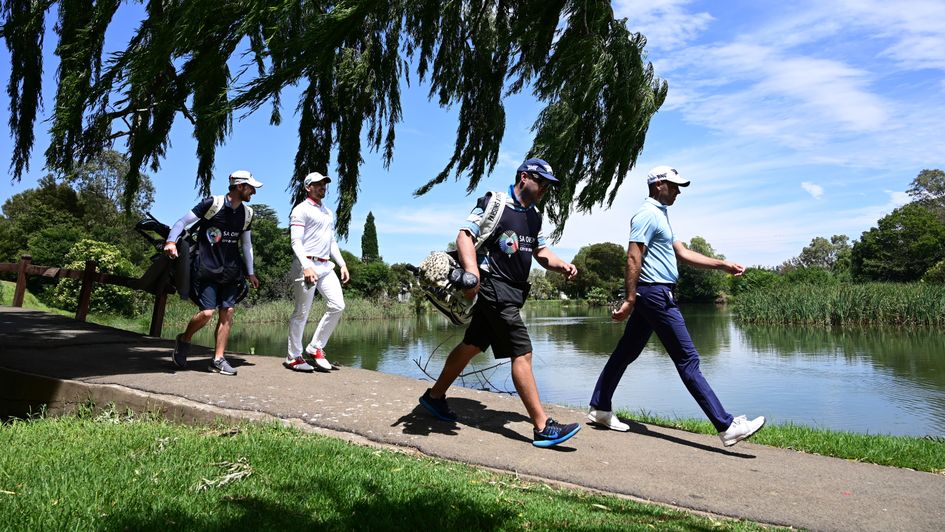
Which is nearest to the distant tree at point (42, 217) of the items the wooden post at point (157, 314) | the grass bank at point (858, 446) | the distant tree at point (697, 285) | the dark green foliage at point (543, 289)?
the wooden post at point (157, 314)

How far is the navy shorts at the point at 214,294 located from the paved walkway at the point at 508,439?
0.62 metres

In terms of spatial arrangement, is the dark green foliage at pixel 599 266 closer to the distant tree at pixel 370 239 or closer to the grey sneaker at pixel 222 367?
the distant tree at pixel 370 239

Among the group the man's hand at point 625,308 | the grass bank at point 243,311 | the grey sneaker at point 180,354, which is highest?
the man's hand at point 625,308

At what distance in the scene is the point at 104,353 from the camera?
21.4 ft

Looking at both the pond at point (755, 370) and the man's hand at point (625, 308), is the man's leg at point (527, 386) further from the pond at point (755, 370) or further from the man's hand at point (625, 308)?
the pond at point (755, 370)

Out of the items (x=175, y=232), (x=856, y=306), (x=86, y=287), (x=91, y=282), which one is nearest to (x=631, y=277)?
(x=175, y=232)

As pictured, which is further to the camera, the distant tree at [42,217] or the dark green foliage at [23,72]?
the distant tree at [42,217]

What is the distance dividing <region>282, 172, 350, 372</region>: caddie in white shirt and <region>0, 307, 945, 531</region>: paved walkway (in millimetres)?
345

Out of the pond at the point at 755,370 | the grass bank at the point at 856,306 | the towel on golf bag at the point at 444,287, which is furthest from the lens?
the grass bank at the point at 856,306

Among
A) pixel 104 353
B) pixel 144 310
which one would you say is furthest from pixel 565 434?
pixel 144 310

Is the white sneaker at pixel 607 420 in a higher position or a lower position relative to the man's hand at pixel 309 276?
lower

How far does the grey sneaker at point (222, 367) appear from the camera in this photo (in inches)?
233

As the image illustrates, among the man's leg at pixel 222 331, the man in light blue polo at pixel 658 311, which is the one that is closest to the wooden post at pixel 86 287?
the man's leg at pixel 222 331

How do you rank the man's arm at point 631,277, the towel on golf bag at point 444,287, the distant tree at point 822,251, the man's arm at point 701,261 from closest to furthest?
the towel on golf bag at point 444,287, the man's arm at point 631,277, the man's arm at point 701,261, the distant tree at point 822,251
